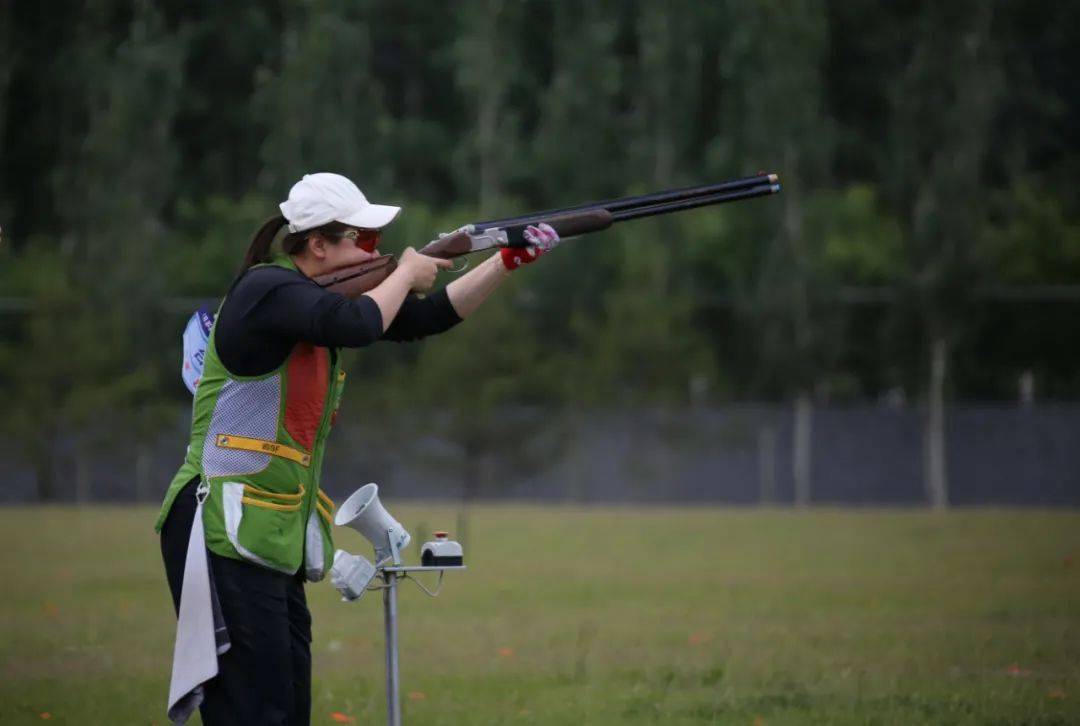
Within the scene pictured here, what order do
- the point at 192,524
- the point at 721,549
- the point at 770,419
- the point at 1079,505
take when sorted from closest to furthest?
the point at 192,524, the point at 721,549, the point at 1079,505, the point at 770,419

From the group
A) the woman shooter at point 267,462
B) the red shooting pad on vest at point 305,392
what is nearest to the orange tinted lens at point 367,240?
the woman shooter at point 267,462

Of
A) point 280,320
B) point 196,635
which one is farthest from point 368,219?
point 196,635

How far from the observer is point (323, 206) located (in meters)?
6.35

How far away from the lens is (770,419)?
4375 centimetres

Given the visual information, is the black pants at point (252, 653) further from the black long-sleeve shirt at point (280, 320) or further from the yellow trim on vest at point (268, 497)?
the black long-sleeve shirt at point (280, 320)

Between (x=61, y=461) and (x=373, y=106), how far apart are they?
11686mm

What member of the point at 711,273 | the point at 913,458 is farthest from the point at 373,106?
the point at 913,458

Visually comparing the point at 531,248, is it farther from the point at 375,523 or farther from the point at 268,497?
the point at 268,497

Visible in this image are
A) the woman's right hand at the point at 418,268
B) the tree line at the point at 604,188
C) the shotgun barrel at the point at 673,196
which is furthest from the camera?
the tree line at the point at 604,188

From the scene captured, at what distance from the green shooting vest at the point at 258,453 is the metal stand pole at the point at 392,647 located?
0.57 metres

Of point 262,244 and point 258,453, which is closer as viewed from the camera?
point 258,453

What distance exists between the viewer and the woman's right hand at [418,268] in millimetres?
6453

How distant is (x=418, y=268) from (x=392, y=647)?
4.59ft

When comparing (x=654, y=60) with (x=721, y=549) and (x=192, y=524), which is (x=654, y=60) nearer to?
(x=721, y=549)
